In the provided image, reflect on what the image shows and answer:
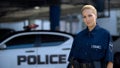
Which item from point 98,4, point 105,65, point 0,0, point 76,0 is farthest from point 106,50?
point 0,0

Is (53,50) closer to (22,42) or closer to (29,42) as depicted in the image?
(29,42)

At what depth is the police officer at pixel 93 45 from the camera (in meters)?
4.30

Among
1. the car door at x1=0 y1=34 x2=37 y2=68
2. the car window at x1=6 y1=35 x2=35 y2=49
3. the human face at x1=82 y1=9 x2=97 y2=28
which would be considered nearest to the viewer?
the human face at x1=82 y1=9 x2=97 y2=28

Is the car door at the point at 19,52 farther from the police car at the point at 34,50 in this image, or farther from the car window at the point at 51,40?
the car window at the point at 51,40

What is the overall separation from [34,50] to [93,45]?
21.7ft

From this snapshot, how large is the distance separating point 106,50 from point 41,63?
6.50 meters

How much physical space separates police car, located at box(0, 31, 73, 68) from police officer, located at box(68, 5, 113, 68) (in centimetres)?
638

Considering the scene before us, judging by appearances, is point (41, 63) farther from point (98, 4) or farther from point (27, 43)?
point (98, 4)

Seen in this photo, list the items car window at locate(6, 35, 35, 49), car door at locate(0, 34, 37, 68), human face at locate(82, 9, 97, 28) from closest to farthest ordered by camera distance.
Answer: human face at locate(82, 9, 97, 28)
car door at locate(0, 34, 37, 68)
car window at locate(6, 35, 35, 49)

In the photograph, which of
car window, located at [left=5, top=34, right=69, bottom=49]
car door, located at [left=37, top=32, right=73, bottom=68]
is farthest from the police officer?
car window, located at [left=5, top=34, right=69, bottom=49]

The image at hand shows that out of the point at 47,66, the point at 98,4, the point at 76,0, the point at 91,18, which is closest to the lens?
the point at 91,18

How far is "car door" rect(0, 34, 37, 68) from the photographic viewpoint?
10688mm

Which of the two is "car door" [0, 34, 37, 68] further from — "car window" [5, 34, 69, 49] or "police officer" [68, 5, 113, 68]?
"police officer" [68, 5, 113, 68]

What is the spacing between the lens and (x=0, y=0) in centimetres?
1981
